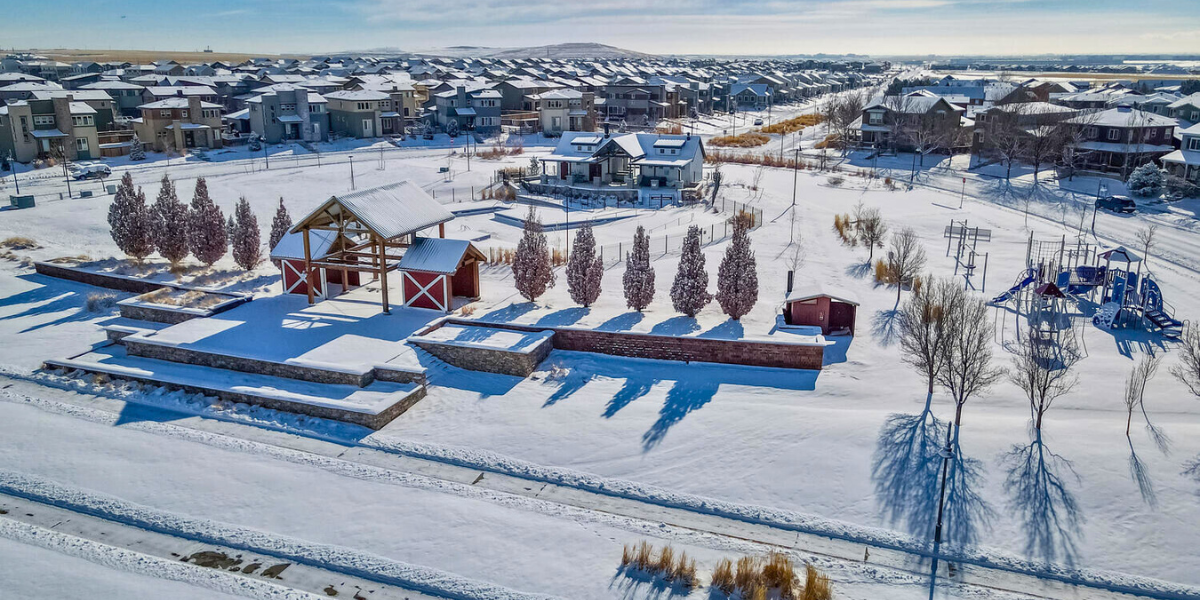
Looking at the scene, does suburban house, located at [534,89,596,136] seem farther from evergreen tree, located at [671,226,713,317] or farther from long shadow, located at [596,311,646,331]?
evergreen tree, located at [671,226,713,317]

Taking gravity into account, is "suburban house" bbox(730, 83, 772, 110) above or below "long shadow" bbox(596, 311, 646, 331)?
above

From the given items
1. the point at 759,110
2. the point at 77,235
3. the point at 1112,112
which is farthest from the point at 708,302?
the point at 759,110

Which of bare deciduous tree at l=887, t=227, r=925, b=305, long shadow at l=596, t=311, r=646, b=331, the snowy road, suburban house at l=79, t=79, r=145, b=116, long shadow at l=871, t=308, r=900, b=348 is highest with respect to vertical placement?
suburban house at l=79, t=79, r=145, b=116

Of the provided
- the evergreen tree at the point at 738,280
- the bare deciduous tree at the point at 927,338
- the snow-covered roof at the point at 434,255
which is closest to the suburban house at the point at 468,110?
the snow-covered roof at the point at 434,255

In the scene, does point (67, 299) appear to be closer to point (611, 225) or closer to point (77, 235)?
point (77, 235)

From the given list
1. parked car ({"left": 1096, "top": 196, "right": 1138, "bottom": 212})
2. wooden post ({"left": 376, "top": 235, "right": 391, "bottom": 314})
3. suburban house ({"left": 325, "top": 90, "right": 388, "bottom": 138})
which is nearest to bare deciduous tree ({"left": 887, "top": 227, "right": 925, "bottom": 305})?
wooden post ({"left": 376, "top": 235, "right": 391, "bottom": 314})

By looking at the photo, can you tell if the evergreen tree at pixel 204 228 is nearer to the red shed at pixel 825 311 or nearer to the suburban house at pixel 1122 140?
the red shed at pixel 825 311
